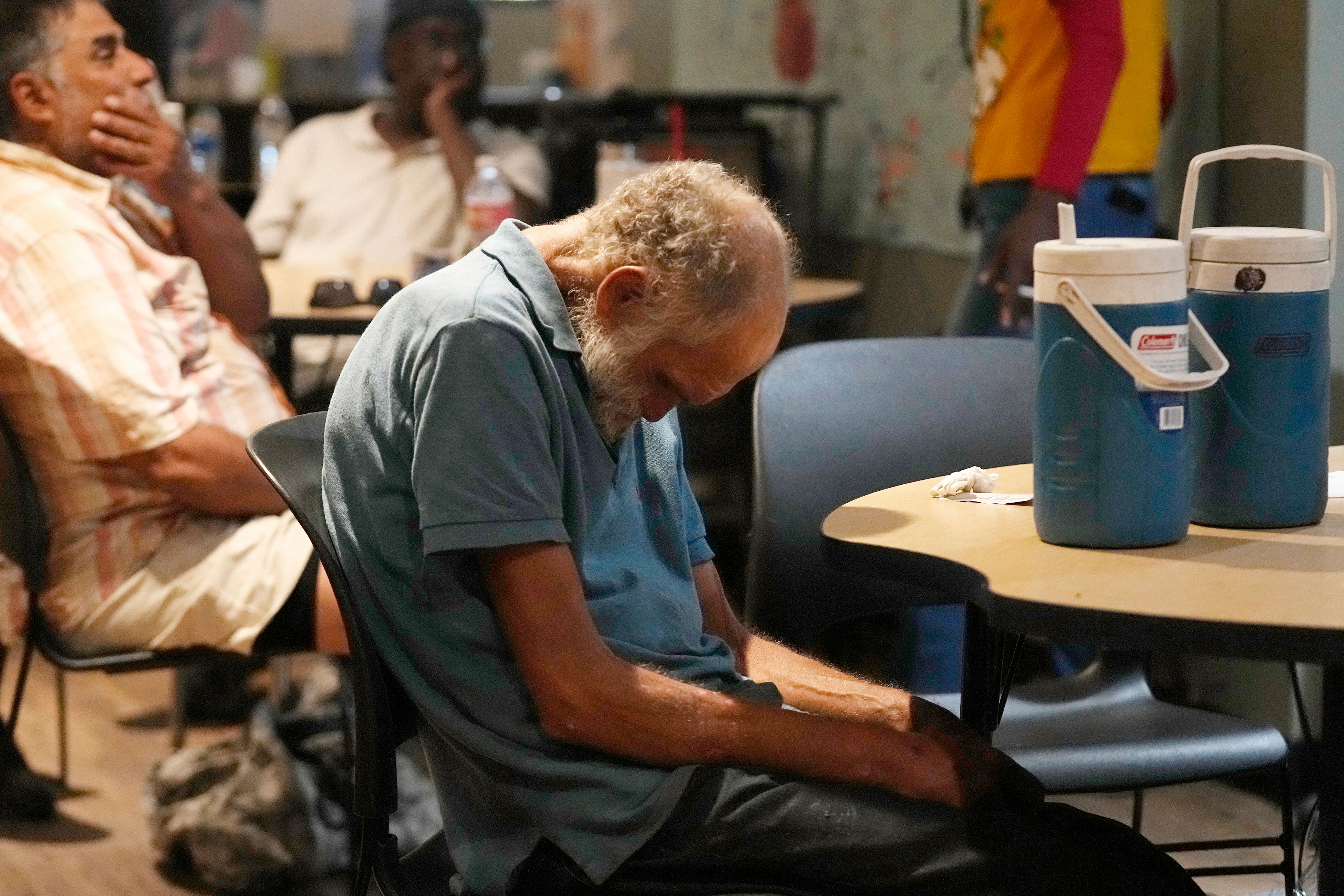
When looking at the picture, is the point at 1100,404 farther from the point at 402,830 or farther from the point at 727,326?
the point at 402,830

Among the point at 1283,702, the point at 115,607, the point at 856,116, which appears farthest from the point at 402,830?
the point at 856,116

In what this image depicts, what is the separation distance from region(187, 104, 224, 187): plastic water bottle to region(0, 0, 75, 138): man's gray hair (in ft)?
6.02

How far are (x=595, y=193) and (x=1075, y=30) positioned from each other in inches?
79.1

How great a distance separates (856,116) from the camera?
4730 mm

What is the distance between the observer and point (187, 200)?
2373 mm

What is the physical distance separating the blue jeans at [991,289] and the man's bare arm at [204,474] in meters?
0.97

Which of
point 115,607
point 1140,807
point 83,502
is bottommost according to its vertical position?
point 1140,807

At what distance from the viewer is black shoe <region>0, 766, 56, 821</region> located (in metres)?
2.71

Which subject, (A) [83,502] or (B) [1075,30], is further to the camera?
(B) [1075,30]

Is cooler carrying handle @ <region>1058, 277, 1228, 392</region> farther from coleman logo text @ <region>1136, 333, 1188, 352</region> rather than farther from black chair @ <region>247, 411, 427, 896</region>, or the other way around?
black chair @ <region>247, 411, 427, 896</region>

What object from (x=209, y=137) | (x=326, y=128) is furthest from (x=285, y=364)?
(x=209, y=137)

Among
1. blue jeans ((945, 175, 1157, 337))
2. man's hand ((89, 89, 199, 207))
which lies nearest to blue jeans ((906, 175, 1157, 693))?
blue jeans ((945, 175, 1157, 337))

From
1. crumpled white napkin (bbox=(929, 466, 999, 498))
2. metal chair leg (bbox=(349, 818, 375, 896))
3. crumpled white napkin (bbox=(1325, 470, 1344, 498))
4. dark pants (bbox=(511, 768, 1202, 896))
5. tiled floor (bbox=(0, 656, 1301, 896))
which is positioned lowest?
tiled floor (bbox=(0, 656, 1301, 896))

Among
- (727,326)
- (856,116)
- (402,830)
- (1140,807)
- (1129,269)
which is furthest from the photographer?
(856,116)
